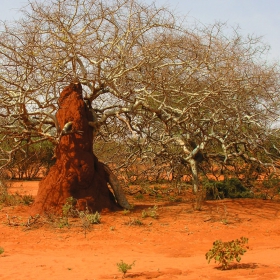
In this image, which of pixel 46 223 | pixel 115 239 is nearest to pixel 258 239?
pixel 115 239

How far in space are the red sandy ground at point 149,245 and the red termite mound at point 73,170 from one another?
58 centimetres

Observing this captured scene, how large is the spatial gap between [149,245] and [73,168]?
2.96 metres

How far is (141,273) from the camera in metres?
6.48

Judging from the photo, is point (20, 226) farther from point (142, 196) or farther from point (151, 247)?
point (142, 196)

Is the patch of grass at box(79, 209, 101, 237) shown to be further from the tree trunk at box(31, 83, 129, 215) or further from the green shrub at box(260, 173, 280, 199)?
the green shrub at box(260, 173, 280, 199)

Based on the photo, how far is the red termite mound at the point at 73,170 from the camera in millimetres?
10664

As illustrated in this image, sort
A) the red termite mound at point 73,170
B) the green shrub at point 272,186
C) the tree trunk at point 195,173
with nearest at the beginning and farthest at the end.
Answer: the red termite mound at point 73,170 → the tree trunk at point 195,173 → the green shrub at point 272,186

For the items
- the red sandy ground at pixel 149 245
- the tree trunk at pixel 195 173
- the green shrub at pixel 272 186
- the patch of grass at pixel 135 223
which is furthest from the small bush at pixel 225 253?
the green shrub at pixel 272 186

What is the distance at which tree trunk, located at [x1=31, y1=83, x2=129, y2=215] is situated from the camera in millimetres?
10664

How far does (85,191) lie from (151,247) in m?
2.76

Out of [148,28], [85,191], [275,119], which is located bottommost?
[85,191]

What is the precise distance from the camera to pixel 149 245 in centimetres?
890

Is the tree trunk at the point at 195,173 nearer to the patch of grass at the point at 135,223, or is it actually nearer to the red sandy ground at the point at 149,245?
the red sandy ground at the point at 149,245

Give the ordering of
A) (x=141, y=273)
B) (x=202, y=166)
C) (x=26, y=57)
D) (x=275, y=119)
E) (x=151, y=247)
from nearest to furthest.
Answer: (x=141, y=273) → (x=151, y=247) → (x=26, y=57) → (x=275, y=119) → (x=202, y=166)
